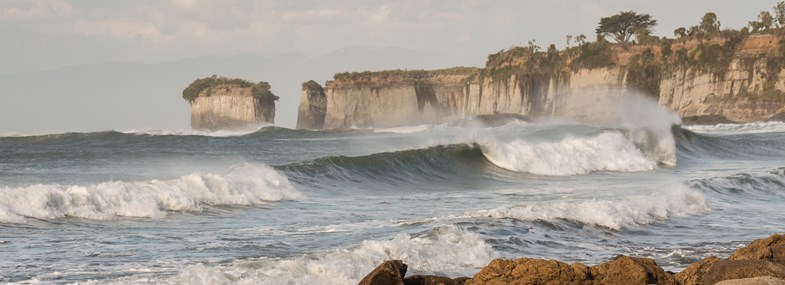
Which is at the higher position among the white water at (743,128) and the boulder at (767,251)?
the boulder at (767,251)

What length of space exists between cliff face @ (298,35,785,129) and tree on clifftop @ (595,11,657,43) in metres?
5.13

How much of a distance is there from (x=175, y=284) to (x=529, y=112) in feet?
277

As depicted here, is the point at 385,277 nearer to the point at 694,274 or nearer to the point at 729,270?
the point at 694,274

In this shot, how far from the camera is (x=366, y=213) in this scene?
1952cm

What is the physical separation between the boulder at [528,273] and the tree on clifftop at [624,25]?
84.7 metres

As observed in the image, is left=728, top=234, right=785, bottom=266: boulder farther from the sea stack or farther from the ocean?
the sea stack

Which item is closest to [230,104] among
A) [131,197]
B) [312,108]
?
[312,108]

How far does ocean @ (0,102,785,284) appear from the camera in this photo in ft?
42.6

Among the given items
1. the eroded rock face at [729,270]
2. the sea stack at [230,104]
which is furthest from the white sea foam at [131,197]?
the sea stack at [230,104]

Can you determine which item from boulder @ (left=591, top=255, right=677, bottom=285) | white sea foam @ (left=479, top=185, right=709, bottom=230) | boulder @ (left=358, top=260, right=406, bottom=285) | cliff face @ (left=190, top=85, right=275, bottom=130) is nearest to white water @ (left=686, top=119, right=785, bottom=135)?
white sea foam @ (left=479, top=185, right=709, bottom=230)

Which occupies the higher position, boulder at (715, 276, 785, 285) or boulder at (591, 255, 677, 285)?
boulder at (715, 276, 785, 285)

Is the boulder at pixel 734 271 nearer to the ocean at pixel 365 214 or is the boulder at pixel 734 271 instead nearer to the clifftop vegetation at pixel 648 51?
the ocean at pixel 365 214

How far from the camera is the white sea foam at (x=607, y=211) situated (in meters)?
18.0

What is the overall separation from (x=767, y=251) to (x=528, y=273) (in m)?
2.91
